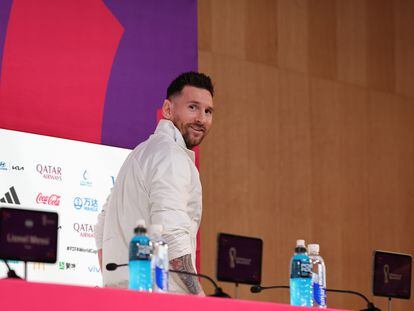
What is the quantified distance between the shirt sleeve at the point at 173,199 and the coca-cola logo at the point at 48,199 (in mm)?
1465

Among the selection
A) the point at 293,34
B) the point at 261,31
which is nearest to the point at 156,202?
the point at 261,31

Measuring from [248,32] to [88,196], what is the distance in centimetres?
193

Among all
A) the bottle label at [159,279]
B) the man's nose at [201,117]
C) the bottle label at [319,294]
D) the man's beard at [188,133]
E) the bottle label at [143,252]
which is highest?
the man's nose at [201,117]

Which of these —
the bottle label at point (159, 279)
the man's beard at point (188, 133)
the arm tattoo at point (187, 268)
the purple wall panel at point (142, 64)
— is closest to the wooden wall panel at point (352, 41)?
the purple wall panel at point (142, 64)

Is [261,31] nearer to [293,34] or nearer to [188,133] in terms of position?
[293,34]

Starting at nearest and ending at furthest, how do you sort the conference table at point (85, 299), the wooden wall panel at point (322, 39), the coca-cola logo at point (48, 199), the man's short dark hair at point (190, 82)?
the conference table at point (85, 299), the man's short dark hair at point (190, 82), the coca-cola logo at point (48, 199), the wooden wall panel at point (322, 39)

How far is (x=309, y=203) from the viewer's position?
6.50 metres

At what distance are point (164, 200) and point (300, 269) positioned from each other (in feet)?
1.74

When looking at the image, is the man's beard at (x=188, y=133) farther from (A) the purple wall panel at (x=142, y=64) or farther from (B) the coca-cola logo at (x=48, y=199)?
(A) the purple wall panel at (x=142, y=64)

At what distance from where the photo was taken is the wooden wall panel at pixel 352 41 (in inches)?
272

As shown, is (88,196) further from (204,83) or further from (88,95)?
(204,83)

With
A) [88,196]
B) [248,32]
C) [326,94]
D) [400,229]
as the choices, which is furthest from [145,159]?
[400,229]

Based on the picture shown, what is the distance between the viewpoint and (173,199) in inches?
129

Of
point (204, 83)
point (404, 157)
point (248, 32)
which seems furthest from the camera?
point (404, 157)
